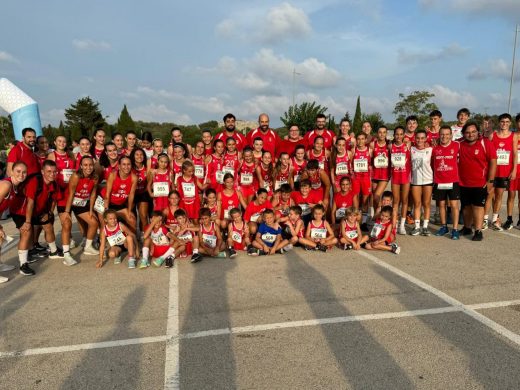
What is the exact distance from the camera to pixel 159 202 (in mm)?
6191

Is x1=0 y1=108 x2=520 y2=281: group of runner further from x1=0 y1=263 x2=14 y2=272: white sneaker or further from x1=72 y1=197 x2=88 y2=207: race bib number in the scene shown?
x1=0 y1=263 x2=14 y2=272: white sneaker

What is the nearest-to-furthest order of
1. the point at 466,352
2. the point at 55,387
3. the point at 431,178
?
1. the point at 55,387
2. the point at 466,352
3. the point at 431,178

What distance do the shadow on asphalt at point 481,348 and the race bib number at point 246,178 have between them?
12.5 ft

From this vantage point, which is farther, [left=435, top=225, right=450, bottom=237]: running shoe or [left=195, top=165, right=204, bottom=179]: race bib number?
[left=195, top=165, right=204, bottom=179]: race bib number

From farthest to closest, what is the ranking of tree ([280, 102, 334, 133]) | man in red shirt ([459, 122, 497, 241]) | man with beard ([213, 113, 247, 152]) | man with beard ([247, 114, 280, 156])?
tree ([280, 102, 334, 133]) < man with beard ([247, 114, 280, 156]) < man with beard ([213, 113, 247, 152]) < man in red shirt ([459, 122, 497, 241])

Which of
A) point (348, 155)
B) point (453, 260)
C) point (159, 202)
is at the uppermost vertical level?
point (348, 155)

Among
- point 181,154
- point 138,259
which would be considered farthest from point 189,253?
point 181,154

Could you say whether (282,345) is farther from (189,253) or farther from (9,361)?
(189,253)

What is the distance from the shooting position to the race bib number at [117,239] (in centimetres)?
551

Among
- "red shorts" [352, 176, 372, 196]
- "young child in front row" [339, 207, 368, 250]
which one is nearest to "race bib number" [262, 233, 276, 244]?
"young child in front row" [339, 207, 368, 250]

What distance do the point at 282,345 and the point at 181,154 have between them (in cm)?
443

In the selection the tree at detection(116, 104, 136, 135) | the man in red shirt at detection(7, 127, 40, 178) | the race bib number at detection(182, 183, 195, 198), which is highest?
the tree at detection(116, 104, 136, 135)

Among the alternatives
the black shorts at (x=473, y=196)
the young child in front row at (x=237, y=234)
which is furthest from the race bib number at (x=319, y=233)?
the black shorts at (x=473, y=196)

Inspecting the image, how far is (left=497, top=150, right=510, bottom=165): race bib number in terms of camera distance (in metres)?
6.79
